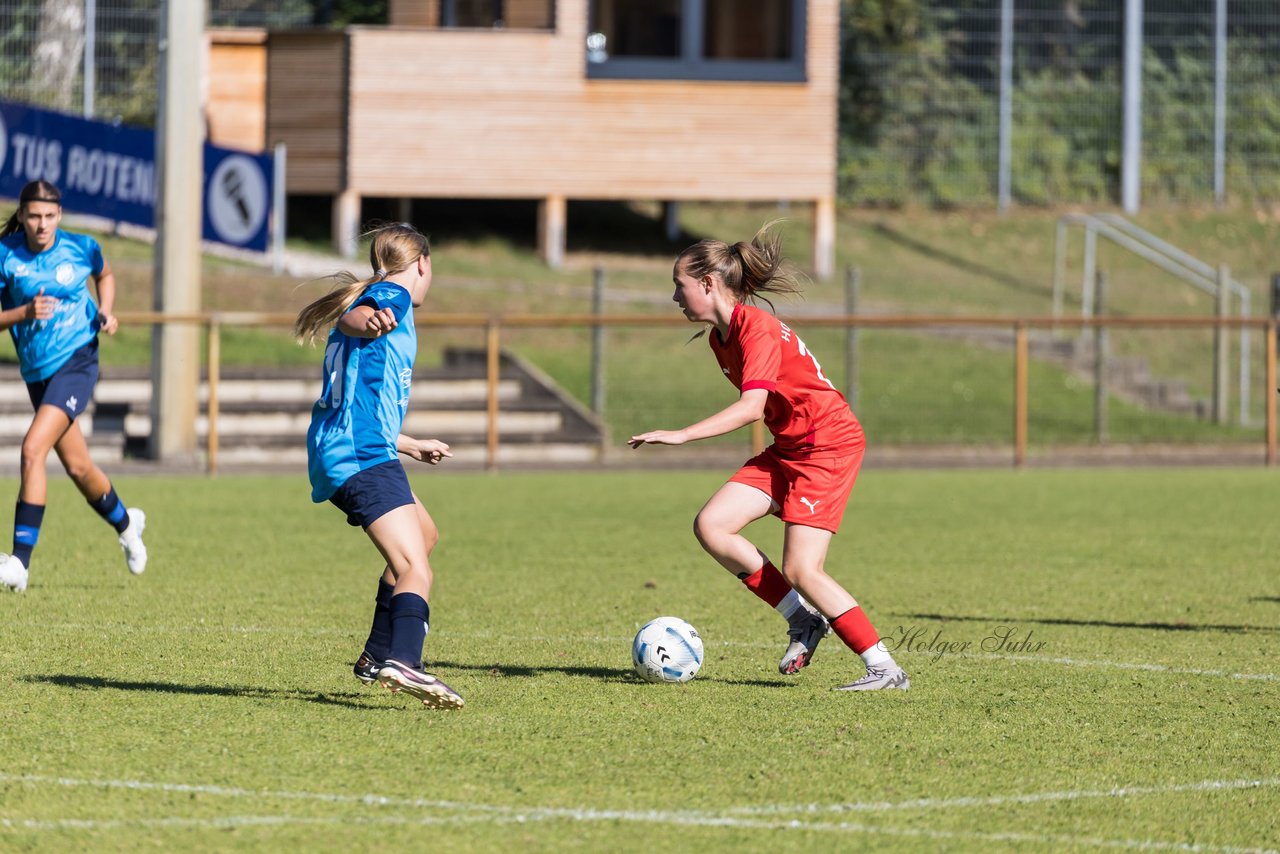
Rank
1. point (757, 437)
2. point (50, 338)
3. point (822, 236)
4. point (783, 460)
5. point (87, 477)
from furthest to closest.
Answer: point (822, 236), point (757, 437), point (87, 477), point (50, 338), point (783, 460)

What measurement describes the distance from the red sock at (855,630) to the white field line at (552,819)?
1568 mm

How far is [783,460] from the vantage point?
21.7ft

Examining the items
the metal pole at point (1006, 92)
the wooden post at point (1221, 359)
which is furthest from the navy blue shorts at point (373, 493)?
the metal pole at point (1006, 92)

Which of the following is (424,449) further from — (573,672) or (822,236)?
(822,236)

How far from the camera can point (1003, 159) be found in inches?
1246

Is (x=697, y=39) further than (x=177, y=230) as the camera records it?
Yes

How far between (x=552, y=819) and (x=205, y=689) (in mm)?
2178

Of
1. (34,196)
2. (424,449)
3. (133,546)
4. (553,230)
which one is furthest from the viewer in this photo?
(553,230)

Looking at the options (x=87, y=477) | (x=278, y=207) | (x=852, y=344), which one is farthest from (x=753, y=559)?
(x=278, y=207)

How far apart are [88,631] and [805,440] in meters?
3.14

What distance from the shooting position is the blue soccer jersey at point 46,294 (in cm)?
900

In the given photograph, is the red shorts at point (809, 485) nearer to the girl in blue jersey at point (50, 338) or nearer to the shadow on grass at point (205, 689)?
the shadow on grass at point (205, 689)

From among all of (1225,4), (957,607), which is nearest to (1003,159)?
(1225,4)

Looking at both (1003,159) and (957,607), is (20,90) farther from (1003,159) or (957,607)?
(957,607)
